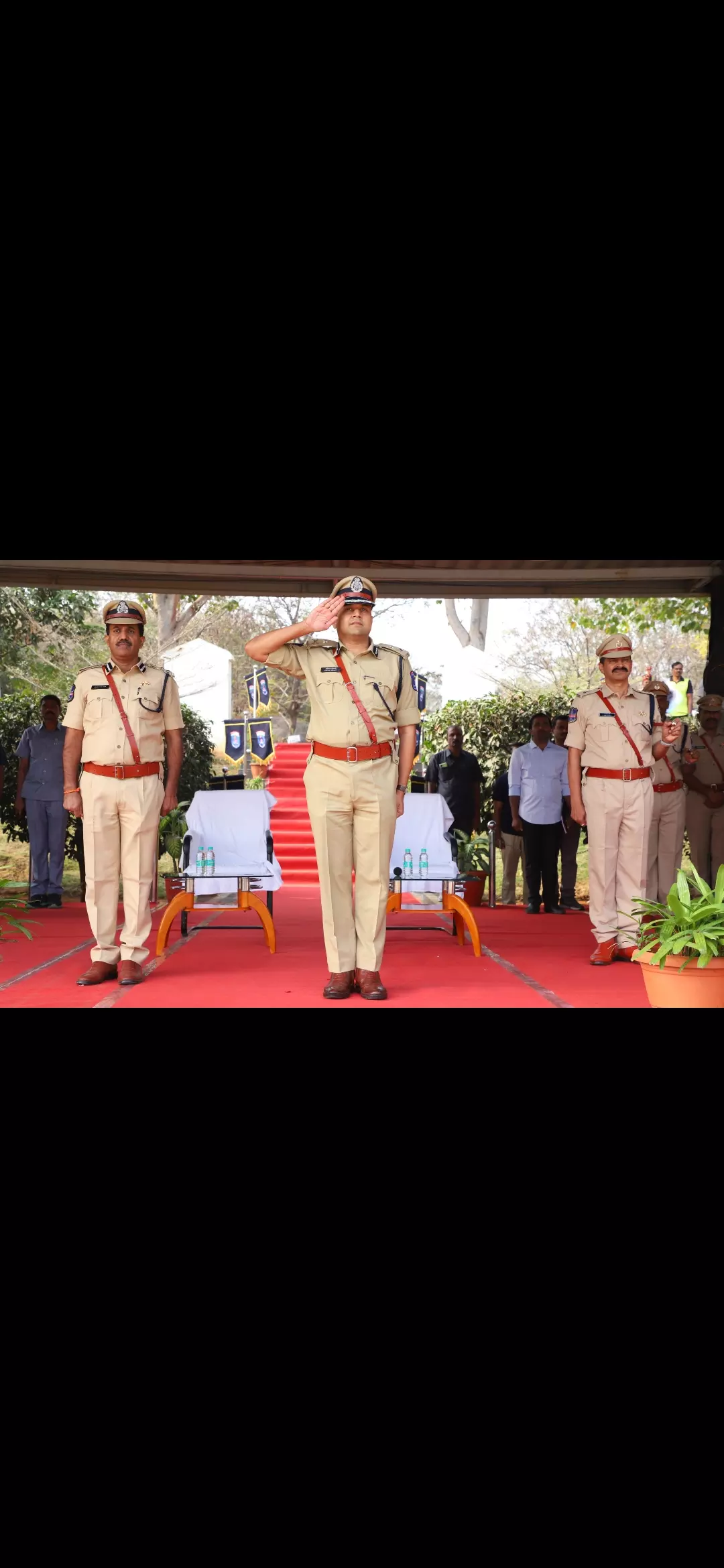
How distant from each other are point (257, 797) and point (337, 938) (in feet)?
8.50

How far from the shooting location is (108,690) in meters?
5.66

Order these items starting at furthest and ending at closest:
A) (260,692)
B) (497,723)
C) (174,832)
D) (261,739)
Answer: (260,692), (261,739), (497,723), (174,832)

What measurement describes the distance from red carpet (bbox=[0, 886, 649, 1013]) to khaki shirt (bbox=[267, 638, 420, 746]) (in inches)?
47.0

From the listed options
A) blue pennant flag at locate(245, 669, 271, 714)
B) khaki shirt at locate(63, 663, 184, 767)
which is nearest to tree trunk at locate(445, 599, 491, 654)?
blue pennant flag at locate(245, 669, 271, 714)

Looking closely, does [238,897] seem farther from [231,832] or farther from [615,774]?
[615,774]

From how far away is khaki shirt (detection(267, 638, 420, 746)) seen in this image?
505cm

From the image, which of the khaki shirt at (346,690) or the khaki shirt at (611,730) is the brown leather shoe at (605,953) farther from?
the khaki shirt at (346,690)

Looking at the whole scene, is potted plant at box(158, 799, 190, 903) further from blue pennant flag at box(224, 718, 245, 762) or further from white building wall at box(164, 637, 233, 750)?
white building wall at box(164, 637, 233, 750)

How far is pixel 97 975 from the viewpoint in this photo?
5727 millimetres

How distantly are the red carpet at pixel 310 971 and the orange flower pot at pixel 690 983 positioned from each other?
1.92 feet

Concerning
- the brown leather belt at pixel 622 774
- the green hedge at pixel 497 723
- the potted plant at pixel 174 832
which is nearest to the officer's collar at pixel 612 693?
the brown leather belt at pixel 622 774

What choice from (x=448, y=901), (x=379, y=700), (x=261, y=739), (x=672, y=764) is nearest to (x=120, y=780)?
(x=379, y=700)

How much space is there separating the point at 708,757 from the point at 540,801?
1462 mm
